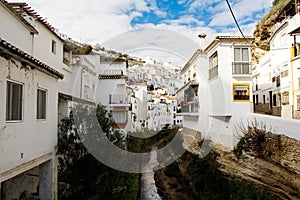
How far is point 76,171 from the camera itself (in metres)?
10.4

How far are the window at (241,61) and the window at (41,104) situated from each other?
1086cm

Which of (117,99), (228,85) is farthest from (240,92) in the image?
(117,99)

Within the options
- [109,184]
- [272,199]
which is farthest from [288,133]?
[109,184]

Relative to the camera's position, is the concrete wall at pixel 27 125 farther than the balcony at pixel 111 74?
No

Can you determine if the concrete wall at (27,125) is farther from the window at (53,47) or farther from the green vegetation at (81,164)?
the window at (53,47)

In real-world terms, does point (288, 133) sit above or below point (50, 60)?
below

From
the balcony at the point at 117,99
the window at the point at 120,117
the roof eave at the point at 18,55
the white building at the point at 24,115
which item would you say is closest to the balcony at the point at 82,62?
the balcony at the point at 117,99

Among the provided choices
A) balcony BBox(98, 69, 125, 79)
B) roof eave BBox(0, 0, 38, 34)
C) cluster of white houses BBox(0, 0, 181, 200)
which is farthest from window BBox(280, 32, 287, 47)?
roof eave BBox(0, 0, 38, 34)

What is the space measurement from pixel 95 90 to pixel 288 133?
47.6 ft

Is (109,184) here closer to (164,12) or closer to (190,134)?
(164,12)

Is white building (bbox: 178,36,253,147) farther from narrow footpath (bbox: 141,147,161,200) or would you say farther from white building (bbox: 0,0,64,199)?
white building (bbox: 0,0,64,199)

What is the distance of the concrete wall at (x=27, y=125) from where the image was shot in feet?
18.4

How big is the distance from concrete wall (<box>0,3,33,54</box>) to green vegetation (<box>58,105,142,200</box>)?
11.4ft

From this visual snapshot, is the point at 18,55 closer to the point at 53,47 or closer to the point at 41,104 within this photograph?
the point at 41,104
